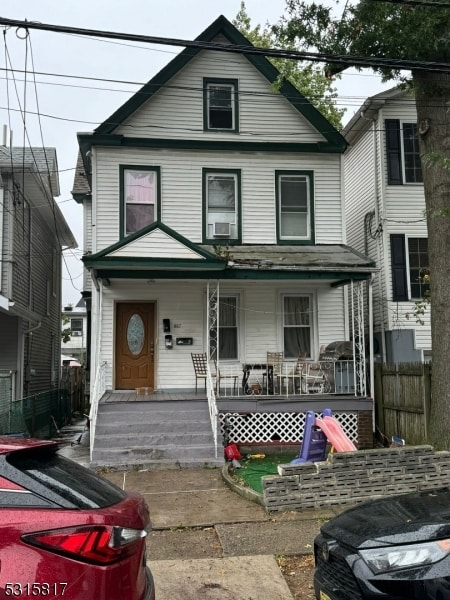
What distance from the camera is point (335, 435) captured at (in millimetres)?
8164

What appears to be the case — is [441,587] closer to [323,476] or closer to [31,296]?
[323,476]

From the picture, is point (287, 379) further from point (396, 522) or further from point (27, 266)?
point (27, 266)

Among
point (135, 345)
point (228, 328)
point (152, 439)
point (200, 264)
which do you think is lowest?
point (152, 439)

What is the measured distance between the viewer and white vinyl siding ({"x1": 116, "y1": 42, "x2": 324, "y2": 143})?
13828 millimetres

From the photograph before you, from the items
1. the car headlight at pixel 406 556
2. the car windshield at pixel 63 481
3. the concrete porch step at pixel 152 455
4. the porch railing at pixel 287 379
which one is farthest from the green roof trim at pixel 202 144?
the car headlight at pixel 406 556

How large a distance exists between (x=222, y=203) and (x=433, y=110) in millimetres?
6156

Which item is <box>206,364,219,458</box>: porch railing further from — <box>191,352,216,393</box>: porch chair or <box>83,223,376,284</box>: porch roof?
<box>83,223,376,284</box>: porch roof

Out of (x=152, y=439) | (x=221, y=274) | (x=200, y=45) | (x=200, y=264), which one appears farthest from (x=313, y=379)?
(x=200, y=45)

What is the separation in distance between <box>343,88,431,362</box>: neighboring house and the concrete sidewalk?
7.38m

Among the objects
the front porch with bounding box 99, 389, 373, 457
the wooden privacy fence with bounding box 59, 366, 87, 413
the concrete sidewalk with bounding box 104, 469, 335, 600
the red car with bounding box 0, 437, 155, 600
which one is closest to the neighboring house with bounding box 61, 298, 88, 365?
the wooden privacy fence with bounding box 59, 366, 87, 413

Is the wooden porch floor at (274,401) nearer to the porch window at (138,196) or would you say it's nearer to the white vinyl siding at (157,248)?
the white vinyl siding at (157,248)

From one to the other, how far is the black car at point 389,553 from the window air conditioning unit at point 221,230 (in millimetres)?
10212

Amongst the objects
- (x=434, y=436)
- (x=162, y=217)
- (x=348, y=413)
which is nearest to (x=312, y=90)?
(x=162, y=217)

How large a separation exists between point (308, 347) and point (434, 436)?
5.51 m
